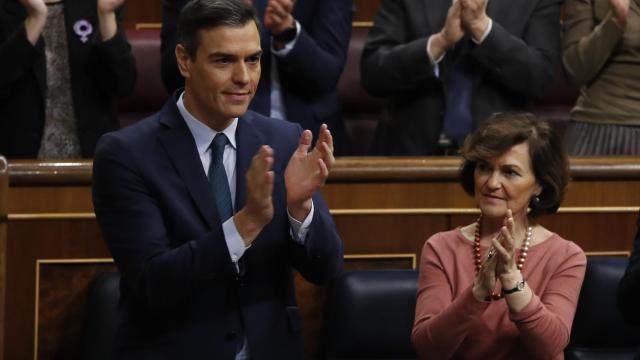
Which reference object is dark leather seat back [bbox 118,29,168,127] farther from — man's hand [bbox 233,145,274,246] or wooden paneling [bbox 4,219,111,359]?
man's hand [bbox 233,145,274,246]

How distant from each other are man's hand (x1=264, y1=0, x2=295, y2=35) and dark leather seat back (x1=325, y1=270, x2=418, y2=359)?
451 mm

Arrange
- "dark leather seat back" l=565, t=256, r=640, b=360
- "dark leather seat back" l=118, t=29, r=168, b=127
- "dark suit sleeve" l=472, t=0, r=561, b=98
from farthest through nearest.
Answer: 1. "dark leather seat back" l=118, t=29, r=168, b=127
2. "dark suit sleeve" l=472, t=0, r=561, b=98
3. "dark leather seat back" l=565, t=256, r=640, b=360

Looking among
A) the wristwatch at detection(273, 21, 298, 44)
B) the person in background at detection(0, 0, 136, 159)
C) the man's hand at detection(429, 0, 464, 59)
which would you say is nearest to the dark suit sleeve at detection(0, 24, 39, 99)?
the person in background at detection(0, 0, 136, 159)

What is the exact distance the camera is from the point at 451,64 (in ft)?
6.43

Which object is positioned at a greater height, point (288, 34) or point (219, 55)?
point (219, 55)

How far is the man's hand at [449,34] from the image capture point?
6.20ft

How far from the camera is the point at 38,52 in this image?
1.94 meters

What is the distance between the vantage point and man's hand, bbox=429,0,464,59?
1890 millimetres

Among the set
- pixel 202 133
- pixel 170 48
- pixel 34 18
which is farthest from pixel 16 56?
pixel 202 133

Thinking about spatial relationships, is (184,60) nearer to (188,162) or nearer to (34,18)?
(188,162)

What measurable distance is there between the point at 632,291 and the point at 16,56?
107 centimetres

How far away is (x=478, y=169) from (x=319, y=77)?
0.58 meters

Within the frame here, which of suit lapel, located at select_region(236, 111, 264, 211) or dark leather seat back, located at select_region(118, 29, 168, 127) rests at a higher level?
→ suit lapel, located at select_region(236, 111, 264, 211)

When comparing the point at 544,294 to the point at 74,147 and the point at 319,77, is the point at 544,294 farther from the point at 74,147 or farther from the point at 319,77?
the point at 74,147
